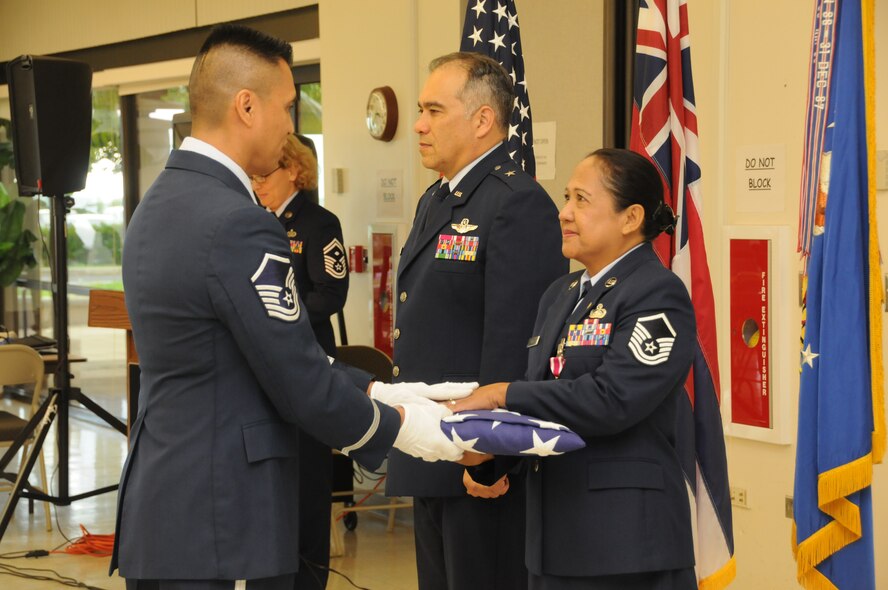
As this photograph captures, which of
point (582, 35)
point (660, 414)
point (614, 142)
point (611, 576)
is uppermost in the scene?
point (582, 35)

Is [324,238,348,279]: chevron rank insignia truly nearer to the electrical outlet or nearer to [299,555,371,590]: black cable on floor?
[299,555,371,590]: black cable on floor

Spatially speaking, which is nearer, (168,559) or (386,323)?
(168,559)

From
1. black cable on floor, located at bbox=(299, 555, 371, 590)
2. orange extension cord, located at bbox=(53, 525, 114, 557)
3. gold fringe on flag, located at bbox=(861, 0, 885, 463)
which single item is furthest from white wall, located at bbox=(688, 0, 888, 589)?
orange extension cord, located at bbox=(53, 525, 114, 557)

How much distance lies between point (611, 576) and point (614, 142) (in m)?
2.76

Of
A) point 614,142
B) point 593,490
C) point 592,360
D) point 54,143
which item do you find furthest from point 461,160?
point 54,143

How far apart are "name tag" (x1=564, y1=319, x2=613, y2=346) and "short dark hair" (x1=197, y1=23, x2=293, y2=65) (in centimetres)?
86

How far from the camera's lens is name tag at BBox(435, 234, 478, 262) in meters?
2.77

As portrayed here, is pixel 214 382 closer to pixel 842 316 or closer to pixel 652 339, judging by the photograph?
pixel 652 339

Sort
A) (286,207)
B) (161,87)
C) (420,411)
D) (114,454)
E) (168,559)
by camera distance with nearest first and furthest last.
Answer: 1. (168,559)
2. (420,411)
3. (286,207)
4. (114,454)
5. (161,87)

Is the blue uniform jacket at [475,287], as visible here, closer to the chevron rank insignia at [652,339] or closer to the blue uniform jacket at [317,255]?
the chevron rank insignia at [652,339]

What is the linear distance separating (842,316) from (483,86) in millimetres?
1076

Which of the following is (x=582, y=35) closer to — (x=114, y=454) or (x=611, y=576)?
(x=611, y=576)

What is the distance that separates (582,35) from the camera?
482cm

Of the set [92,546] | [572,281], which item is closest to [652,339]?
[572,281]
